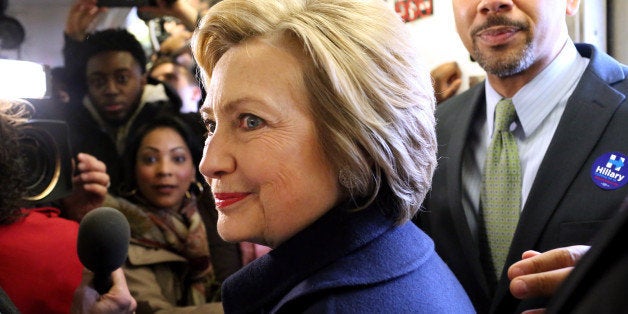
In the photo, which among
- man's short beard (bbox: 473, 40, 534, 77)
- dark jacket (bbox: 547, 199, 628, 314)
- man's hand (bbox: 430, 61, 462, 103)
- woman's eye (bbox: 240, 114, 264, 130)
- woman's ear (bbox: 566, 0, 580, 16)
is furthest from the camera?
man's hand (bbox: 430, 61, 462, 103)

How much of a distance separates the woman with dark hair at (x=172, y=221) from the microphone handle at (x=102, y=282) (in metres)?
0.41

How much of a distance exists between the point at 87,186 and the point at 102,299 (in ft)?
1.52

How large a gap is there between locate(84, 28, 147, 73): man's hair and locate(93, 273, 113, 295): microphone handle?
2.33 feet

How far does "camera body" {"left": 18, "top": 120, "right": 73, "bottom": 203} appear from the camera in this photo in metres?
1.48

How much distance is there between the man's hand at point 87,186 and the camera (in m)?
1.66

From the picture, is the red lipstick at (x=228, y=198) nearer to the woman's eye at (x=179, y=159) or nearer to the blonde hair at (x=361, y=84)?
the blonde hair at (x=361, y=84)

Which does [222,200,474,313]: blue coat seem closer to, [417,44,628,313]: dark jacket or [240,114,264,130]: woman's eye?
[240,114,264,130]: woman's eye

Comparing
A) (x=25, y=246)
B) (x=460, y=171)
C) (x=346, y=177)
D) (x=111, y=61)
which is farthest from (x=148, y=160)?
(x=346, y=177)

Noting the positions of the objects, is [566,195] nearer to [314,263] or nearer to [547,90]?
[547,90]

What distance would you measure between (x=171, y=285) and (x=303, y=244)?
0.94 m

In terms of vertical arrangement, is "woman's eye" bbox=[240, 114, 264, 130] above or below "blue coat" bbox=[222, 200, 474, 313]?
above

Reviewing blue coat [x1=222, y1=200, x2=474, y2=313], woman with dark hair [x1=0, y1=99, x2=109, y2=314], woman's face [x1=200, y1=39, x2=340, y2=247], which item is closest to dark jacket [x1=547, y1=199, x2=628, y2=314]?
blue coat [x1=222, y1=200, x2=474, y2=313]

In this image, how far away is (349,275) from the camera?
0.91 metres

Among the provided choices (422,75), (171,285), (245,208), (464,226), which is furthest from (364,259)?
(171,285)
